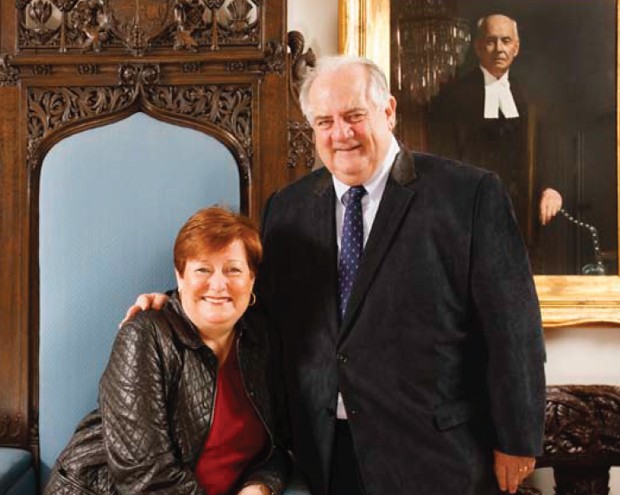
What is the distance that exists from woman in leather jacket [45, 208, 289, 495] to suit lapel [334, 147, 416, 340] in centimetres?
26

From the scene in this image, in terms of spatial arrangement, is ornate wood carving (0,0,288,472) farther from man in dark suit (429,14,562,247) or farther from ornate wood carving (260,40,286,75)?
man in dark suit (429,14,562,247)

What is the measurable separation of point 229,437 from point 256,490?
0.48ft

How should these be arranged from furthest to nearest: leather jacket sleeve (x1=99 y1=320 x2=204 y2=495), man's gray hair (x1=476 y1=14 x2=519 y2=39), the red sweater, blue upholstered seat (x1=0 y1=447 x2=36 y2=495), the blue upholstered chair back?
1. man's gray hair (x1=476 y1=14 x2=519 y2=39)
2. the blue upholstered chair back
3. blue upholstered seat (x1=0 y1=447 x2=36 y2=495)
4. the red sweater
5. leather jacket sleeve (x1=99 y1=320 x2=204 y2=495)

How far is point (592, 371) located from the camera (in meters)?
2.61

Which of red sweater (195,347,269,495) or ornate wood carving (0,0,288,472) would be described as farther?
ornate wood carving (0,0,288,472)

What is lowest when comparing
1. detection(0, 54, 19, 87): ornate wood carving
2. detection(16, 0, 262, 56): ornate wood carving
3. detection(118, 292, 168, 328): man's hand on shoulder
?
detection(118, 292, 168, 328): man's hand on shoulder

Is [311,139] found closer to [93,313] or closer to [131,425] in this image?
[93,313]

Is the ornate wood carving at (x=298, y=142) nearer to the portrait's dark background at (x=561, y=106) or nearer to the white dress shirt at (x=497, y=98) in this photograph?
the portrait's dark background at (x=561, y=106)

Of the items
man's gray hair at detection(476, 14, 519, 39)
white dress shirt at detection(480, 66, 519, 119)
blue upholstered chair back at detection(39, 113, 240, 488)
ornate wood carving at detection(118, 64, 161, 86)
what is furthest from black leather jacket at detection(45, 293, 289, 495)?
man's gray hair at detection(476, 14, 519, 39)

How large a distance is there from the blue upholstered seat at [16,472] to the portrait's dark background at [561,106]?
1594 millimetres

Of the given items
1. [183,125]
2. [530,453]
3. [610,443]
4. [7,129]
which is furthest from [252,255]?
[610,443]

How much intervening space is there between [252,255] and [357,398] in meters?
0.44

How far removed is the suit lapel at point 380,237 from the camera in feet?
5.91

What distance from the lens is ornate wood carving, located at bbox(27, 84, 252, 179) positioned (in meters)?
2.23
